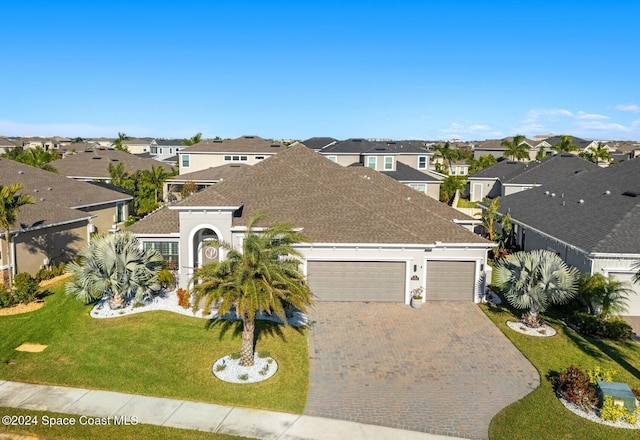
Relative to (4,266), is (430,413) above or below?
below

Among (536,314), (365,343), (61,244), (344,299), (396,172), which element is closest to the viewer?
(365,343)

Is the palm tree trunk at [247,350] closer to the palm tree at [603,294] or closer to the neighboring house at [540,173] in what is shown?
the palm tree at [603,294]

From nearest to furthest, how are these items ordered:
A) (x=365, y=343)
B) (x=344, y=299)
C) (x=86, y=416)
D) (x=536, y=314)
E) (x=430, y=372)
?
(x=86, y=416), (x=430, y=372), (x=365, y=343), (x=536, y=314), (x=344, y=299)

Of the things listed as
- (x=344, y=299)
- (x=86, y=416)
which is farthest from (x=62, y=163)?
(x=86, y=416)

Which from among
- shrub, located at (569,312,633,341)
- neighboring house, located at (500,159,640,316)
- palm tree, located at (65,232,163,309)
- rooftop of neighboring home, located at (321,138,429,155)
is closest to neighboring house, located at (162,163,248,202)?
rooftop of neighboring home, located at (321,138,429,155)

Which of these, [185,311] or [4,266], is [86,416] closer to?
[185,311]

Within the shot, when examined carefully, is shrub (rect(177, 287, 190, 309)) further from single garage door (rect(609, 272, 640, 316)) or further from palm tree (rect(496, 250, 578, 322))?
single garage door (rect(609, 272, 640, 316))
